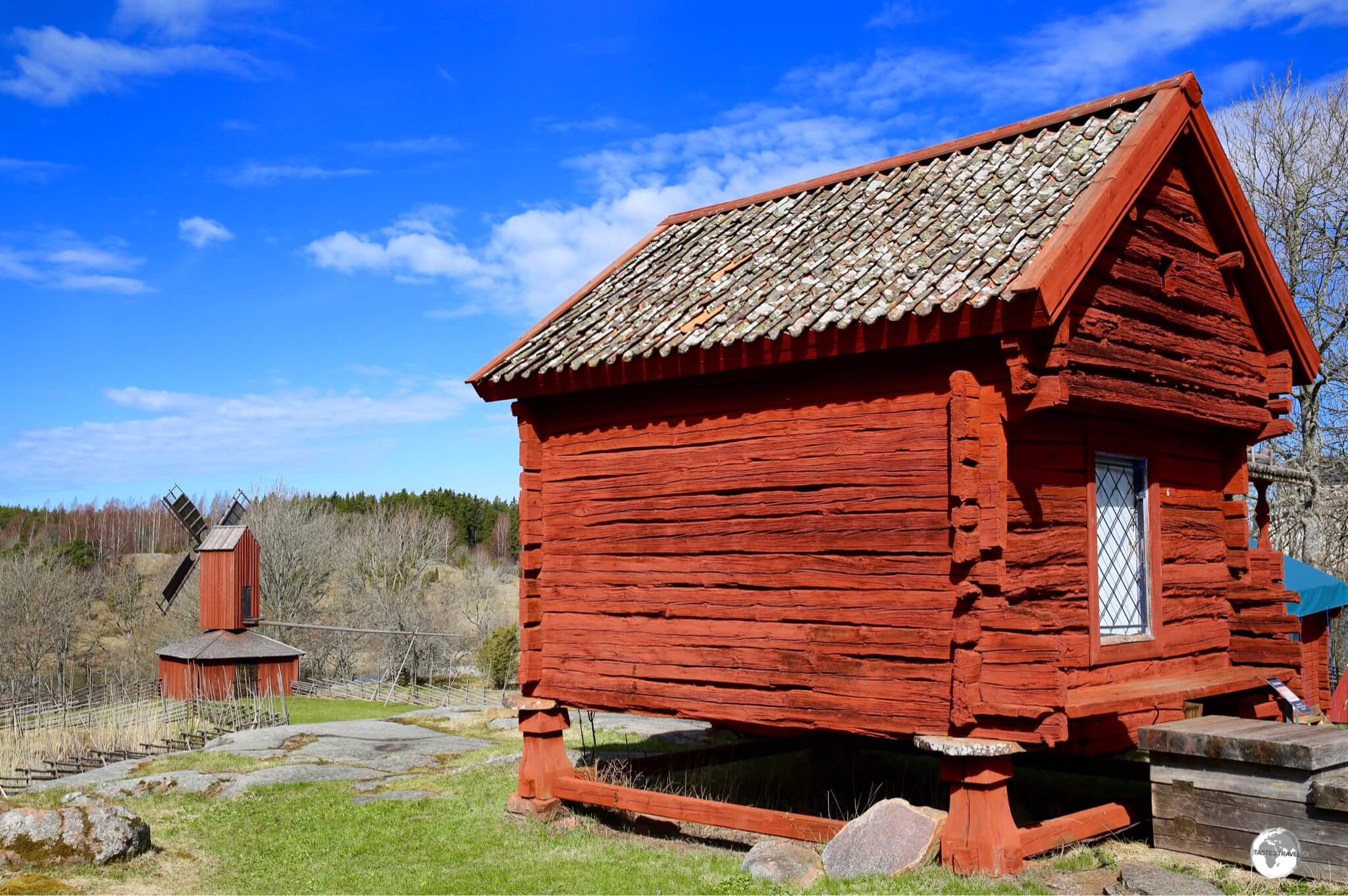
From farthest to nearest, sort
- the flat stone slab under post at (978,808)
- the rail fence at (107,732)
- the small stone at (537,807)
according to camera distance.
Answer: the rail fence at (107,732), the small stone at (537,807), the flat stone slab under post at (978,808)

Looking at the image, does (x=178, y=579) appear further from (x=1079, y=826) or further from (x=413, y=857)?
(x=1079, y=826)

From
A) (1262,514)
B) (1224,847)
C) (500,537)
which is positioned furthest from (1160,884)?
(500,537)

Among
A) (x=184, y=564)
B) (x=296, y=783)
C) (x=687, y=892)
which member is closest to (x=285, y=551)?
(x=184, y=564)

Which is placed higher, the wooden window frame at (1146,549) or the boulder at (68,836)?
the wooden window frame at (1146,549)

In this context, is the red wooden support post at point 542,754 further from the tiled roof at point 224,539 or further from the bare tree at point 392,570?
the bare tree at point 392,570

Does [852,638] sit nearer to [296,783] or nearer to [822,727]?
[822,727]

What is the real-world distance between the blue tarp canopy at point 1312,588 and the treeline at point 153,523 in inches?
2254

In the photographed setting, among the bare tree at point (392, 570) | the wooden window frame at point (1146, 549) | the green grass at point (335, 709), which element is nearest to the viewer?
the wooden window frame at point (1146, 549)

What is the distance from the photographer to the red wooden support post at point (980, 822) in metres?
8.12

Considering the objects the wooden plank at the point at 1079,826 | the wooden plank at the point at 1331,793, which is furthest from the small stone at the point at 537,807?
the wooden plank at the point at 1331,793

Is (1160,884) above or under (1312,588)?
under

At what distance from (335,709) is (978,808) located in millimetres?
25075

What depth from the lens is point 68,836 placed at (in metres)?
9.62

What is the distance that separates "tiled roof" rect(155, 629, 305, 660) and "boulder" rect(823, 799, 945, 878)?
28.4 meters
